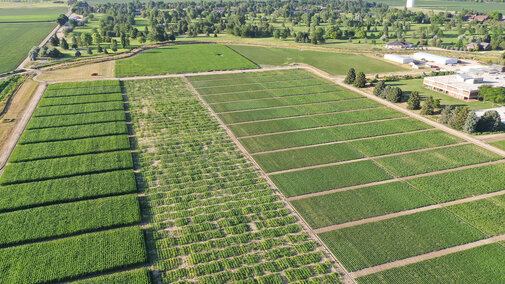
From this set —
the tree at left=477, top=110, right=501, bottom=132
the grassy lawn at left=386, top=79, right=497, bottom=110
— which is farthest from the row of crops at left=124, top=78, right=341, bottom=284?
the grassy lawn at left=386, top=79, right=497, bottom=110

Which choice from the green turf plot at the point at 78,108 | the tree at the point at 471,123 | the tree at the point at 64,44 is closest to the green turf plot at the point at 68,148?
the green turf plot at the point at 78,108

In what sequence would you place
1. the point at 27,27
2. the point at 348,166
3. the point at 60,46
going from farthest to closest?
the point at 27,27 < the point at 60,46 < the point at 348,166

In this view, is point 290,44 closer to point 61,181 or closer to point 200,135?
point 200,135

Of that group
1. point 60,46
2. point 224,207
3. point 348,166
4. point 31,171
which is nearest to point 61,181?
point 31,171

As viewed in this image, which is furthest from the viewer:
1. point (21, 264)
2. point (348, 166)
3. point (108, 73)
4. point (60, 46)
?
point (60, 46)

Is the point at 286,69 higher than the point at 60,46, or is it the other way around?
the point at 60,46
